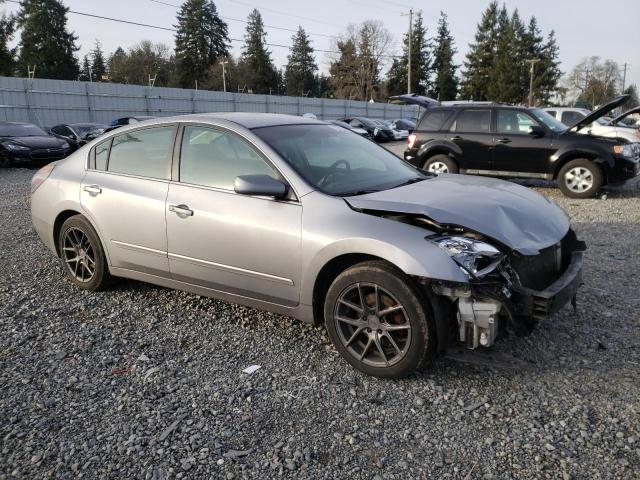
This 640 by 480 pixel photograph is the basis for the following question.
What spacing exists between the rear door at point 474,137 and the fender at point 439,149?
0.27 feet

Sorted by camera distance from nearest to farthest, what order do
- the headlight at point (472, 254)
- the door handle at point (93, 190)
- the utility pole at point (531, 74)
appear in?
the headlight at point (472, 254)
the door handle at point (93, 190)
the utility pole at point (531, 74)

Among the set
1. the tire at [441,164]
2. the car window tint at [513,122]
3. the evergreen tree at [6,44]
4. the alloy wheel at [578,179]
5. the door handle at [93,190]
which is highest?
the evergreen tree at [6,44]

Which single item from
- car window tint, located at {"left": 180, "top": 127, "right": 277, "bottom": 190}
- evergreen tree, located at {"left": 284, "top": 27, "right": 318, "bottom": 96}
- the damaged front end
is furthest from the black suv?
evergreen tree, located at {"left": 284, "top": 27, "right": 318, "bottom": 96}

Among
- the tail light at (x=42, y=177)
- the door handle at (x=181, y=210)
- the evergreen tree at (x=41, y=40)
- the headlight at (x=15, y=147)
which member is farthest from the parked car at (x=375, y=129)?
the evergreen tree at (x=41, y=40)

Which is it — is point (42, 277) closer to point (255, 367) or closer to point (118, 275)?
point (118, 275)

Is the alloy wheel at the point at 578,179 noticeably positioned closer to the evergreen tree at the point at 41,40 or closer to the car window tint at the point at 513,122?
the car window tint at the point at 513,122

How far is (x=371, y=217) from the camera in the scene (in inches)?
133

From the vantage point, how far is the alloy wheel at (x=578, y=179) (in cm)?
997

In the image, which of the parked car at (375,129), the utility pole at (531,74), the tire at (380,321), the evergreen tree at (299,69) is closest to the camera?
the tire at (380,321)

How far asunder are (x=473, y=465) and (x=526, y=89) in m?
85.7

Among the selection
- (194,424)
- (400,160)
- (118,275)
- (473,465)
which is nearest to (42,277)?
(118,275)

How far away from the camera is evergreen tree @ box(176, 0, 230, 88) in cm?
7819

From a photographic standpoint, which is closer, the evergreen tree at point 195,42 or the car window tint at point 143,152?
the car window tint at point 143,152

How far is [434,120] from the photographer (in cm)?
1145
